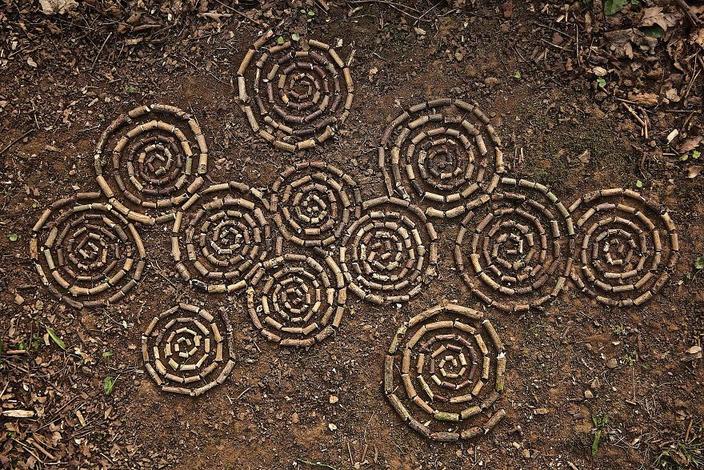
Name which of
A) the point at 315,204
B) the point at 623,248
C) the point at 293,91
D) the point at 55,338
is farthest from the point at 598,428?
the point at 55,338

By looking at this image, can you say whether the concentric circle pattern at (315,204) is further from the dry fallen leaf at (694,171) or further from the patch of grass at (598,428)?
the dry fallen leaf at (694,171)

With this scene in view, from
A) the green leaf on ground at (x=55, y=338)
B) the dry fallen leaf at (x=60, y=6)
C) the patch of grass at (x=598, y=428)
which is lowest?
the patch of grass at (x=598, y=428)

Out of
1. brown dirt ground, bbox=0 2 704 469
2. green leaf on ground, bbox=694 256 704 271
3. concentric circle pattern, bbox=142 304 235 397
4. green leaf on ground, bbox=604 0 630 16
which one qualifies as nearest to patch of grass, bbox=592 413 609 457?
brown dirt ground, bbox=0 2 704 469

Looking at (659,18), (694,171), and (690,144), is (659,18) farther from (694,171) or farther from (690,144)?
(694,171)

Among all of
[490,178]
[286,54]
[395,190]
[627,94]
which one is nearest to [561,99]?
[627,94]

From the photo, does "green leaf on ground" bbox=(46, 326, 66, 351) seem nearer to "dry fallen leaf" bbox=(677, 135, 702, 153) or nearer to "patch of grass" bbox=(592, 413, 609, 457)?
"patch of grass" bbox=(592, 413, 609, 457)

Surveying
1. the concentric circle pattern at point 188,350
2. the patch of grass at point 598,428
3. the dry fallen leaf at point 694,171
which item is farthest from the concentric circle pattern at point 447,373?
the dry fallen leaf at point 694,171
